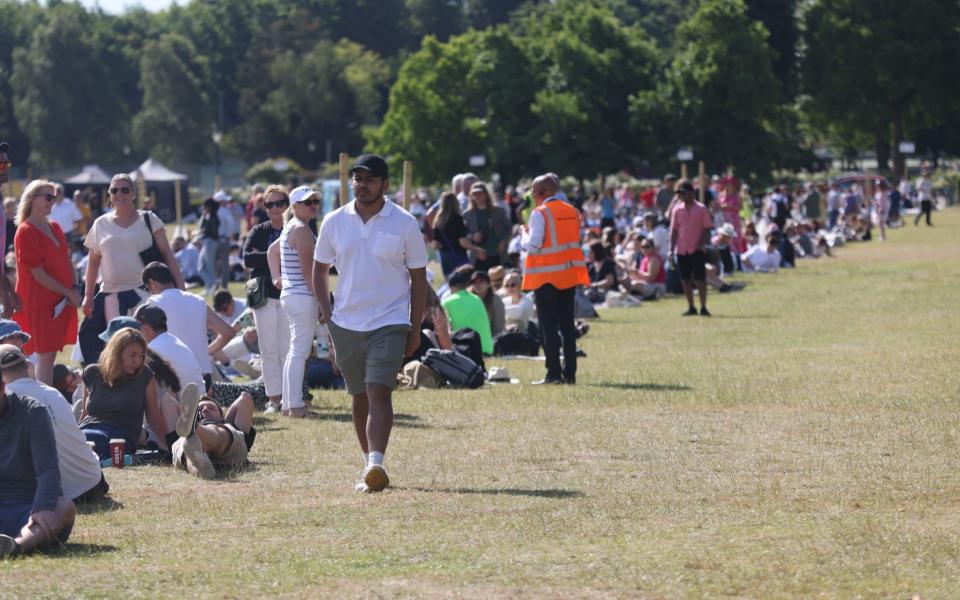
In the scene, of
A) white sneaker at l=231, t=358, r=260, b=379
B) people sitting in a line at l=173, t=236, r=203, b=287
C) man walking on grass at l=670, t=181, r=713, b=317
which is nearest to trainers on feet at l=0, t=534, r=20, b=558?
white sneaker at l=231, t=358, r=260, b=379

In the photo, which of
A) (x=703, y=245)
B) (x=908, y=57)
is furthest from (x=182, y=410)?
(x=908, y=57)

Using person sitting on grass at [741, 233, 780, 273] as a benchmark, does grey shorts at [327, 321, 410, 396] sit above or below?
above

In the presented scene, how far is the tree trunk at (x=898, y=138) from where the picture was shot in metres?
78.1

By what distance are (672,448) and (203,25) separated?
480 feet

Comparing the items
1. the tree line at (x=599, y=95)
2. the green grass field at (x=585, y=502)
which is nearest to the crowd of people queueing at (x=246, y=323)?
the green grass field at (x=585, y=502)

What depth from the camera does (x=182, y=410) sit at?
9227 mm

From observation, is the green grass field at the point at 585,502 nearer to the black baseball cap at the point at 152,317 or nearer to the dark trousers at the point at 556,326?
the dark trousers at the point at 556,326

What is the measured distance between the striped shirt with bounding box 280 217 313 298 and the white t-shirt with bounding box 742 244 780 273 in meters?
20.8

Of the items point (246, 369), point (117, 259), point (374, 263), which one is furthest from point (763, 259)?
point (374, 263)

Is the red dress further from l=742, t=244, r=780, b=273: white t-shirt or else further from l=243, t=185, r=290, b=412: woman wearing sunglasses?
l=742, t=244, r=780, b=273: white t-shirt

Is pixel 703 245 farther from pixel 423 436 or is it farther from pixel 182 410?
pixel 182 410

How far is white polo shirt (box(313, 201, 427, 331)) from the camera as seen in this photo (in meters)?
8.68

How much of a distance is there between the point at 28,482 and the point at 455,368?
278 inches

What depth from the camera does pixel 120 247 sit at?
477 inches
